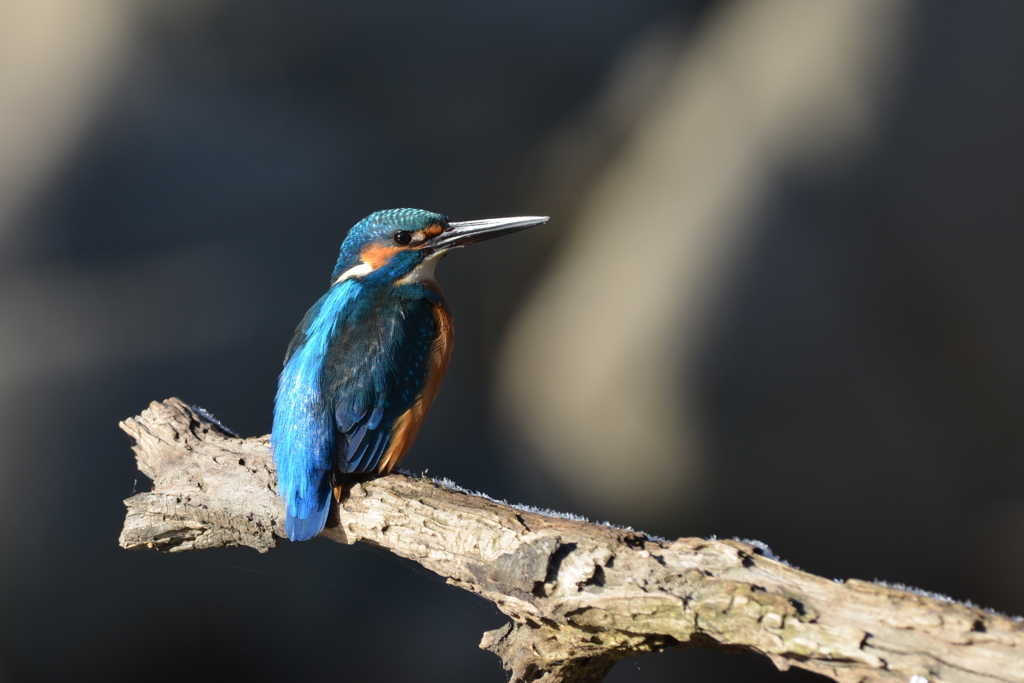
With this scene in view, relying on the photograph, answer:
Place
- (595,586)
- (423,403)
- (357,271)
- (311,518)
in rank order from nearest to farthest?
(595,586), (311,518), (423,403), (357,271)

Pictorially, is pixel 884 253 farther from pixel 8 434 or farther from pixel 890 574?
pixel 8 434

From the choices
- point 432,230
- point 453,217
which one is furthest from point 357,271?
point 453,217

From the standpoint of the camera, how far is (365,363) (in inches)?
46.0

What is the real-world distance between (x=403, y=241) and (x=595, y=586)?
708 mm

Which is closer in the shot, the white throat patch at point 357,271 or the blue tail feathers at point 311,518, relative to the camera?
the blue tail feathers at point 311,518

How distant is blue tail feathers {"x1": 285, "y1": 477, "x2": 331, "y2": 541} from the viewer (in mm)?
1070

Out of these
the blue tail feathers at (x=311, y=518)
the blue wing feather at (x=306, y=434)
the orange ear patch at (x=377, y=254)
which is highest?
the orange ear patch at (x=377, y=254)

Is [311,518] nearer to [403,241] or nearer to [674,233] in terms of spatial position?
[403,241]

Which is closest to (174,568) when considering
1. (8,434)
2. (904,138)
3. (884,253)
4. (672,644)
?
(8,434)

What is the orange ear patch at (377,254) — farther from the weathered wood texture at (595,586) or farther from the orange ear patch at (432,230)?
the weathered wood texture at (595,586)

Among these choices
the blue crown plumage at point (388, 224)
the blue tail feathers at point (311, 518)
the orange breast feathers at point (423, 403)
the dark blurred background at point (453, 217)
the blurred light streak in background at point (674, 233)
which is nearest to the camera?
the blue tail feathers at point (311, 518)

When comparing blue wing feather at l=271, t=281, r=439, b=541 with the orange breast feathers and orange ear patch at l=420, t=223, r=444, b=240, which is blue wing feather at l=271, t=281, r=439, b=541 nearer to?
the orange breast feathers

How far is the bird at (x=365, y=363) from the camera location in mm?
1115

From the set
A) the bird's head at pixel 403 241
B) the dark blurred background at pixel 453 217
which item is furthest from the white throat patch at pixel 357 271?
the dark blurred background at pixel 453 217
